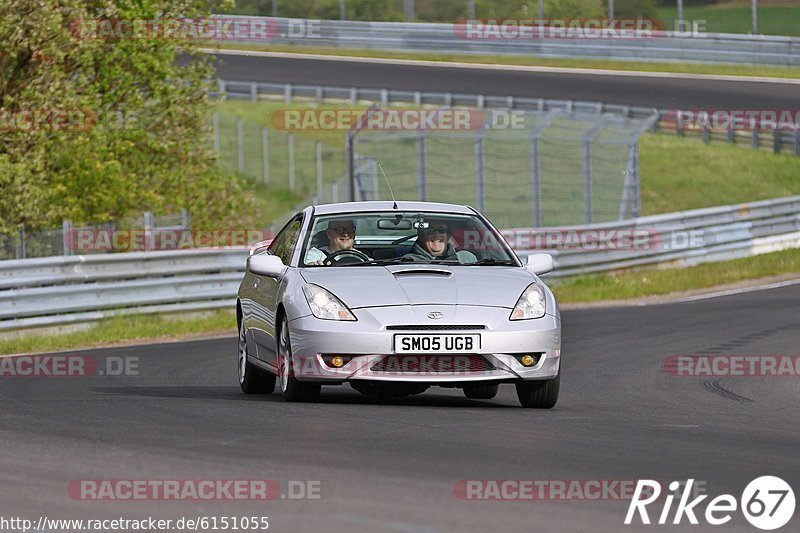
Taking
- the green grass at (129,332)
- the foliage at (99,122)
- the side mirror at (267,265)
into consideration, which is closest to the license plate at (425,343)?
the side mirror at (267,265)

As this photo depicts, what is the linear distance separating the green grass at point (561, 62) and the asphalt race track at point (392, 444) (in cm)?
3554

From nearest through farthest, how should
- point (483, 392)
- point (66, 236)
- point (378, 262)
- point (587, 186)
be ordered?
point (378, 262) → point (483, 392) → point (66, 236) → point (587, 186)

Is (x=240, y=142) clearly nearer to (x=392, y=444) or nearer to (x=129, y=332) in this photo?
(x=129, y=332)

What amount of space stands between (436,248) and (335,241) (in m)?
0.70

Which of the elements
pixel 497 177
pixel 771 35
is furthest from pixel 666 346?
pixel 771 35

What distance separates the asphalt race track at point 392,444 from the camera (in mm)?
6465

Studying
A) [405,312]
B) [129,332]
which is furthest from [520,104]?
[405,312]

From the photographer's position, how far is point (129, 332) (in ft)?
62.6

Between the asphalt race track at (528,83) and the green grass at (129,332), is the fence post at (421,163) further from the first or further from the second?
the asphalt race track at (528,83)

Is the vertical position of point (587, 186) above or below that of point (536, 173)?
below

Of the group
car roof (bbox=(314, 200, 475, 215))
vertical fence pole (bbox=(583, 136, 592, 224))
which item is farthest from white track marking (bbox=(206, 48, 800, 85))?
car roof (bbox=(314, 200, 475, 215))

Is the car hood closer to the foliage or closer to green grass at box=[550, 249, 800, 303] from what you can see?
the foliage

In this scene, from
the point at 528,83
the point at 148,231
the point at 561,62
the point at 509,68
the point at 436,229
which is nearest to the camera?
the point at 436,229

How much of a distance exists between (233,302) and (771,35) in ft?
95.1
